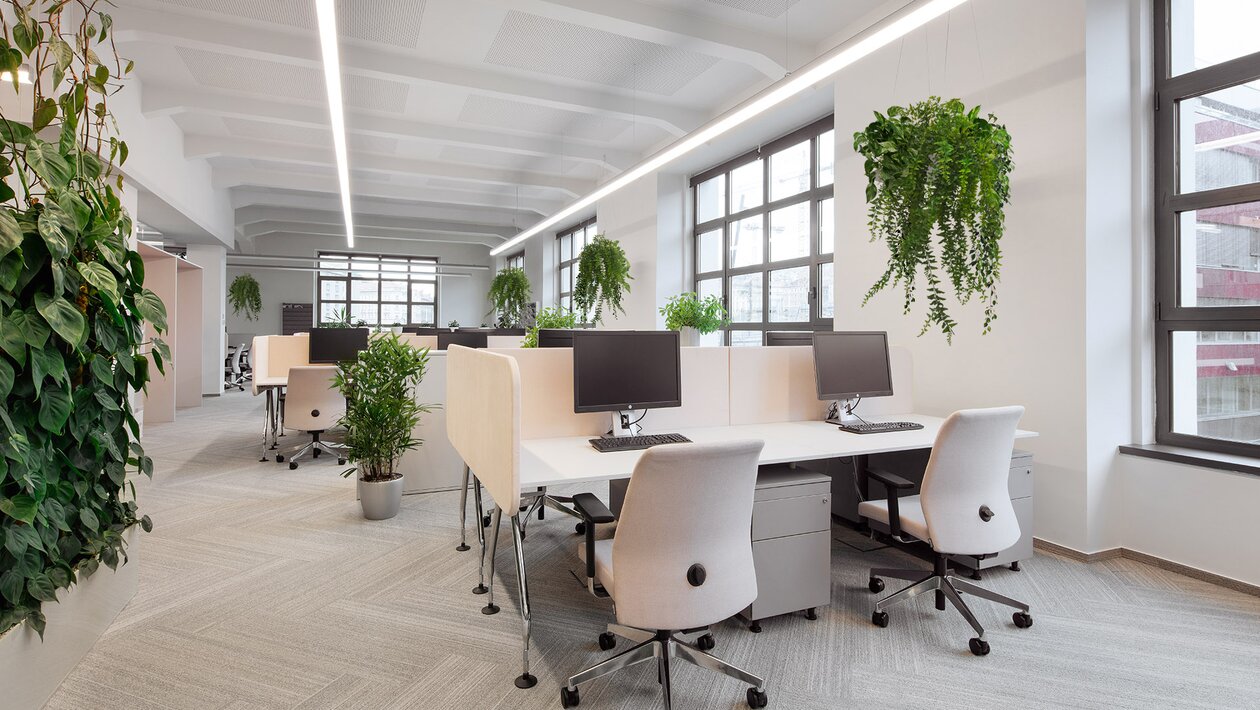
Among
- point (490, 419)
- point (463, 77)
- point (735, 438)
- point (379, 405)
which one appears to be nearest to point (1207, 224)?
point (735, 438)

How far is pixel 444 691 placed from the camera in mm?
1887

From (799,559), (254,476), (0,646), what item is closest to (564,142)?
(254,476)

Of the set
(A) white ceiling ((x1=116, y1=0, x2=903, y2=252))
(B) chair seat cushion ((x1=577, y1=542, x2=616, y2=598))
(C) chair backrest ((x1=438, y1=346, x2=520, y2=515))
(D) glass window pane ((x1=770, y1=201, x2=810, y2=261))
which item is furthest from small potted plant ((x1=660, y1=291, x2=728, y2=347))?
(B) chair seat cushion ((x1=577, y1=542, x2=616, y2=598))

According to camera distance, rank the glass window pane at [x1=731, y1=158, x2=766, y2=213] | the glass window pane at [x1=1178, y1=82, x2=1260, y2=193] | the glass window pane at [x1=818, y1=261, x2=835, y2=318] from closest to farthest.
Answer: the glass window pane at [x1=1178, y1=82, x2=1260, y2=193], the glass window pane at [x1=818, y1=261, x2=835, y2=318], the glass window pane at [x1=731, y1=158, x2=766, y2=213]

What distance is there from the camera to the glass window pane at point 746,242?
622 centimetres

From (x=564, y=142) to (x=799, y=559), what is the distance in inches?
229

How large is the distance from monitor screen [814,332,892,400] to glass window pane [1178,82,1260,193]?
5.19 feet

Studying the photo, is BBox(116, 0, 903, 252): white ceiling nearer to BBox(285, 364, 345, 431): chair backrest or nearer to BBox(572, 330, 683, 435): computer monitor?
BBox(285, 364, 345, 431): chair backrest

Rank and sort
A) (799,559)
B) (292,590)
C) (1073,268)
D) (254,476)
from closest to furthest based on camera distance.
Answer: (799,559)
(292,590)
(1073,268)
(254,476)

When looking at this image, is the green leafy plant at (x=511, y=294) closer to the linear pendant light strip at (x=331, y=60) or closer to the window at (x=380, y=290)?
the linear pendant light strip at (x=331, y=60)

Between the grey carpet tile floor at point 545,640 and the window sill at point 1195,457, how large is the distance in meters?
0.51

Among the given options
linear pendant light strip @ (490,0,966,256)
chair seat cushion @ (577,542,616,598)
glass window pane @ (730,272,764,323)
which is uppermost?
linear pendant light strip @ (490,0,966,256)

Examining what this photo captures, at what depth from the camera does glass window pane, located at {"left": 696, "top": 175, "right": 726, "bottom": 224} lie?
6.85 meters

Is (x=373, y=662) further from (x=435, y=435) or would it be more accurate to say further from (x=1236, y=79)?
(x=1236, y=79)
